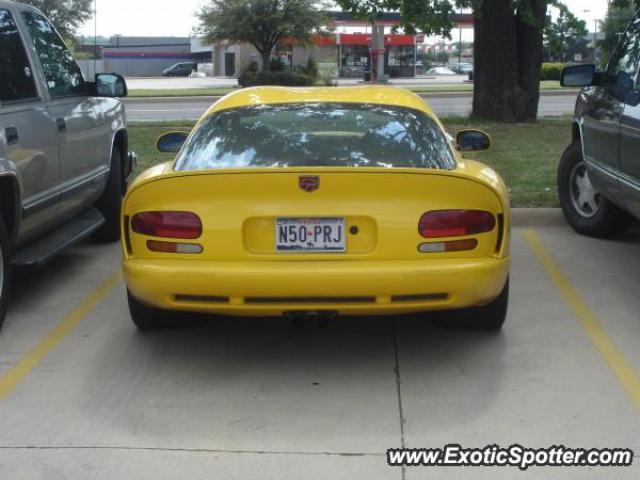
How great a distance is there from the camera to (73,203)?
6.84 m

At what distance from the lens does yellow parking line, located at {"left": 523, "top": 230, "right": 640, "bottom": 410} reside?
463 cm

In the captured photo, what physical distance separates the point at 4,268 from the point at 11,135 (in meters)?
0.79

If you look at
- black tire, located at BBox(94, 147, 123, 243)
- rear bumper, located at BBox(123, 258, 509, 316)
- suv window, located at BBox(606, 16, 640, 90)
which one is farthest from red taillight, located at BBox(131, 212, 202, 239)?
suv window, located at BBox(606, 16, 640, 90)

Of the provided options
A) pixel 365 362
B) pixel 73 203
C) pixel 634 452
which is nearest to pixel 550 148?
pixel 73 203

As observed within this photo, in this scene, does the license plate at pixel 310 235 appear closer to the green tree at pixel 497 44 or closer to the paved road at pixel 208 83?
the green tree at pixel 497 44

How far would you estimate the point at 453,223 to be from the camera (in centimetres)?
448

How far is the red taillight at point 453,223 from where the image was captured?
14.6 ft

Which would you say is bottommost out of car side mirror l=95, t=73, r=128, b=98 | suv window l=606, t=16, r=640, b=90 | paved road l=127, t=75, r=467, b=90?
paved road l=127, t=75, r=467, b=90

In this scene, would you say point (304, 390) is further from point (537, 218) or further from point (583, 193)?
point (537, 218)

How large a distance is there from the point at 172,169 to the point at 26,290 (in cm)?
214

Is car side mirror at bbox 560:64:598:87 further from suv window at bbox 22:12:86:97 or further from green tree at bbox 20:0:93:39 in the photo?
green tree at bbox 20:0:93:39

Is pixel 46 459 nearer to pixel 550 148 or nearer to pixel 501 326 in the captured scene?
pixel 501 326

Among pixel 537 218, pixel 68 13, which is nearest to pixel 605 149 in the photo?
pixel 537 218

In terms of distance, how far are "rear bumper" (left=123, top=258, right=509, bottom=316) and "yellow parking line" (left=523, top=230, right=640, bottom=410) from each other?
33.7 inches
